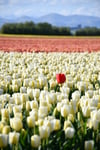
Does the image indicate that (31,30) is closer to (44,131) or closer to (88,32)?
(88,32)

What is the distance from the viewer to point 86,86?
4.52m

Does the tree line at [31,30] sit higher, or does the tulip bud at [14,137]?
the tree line at [31,30]

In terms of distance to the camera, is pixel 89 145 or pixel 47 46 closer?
pixel 89 145

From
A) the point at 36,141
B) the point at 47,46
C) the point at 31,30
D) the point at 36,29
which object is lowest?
the point at 47,46

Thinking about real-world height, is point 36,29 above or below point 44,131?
above

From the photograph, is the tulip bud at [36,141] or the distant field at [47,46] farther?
the distant field at [47,46]

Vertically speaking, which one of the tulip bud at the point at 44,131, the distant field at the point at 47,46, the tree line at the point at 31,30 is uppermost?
the tree line at the point at 31,30

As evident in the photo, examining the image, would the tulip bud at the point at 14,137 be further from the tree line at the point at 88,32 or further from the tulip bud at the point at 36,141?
the tree line at the point at 88,32

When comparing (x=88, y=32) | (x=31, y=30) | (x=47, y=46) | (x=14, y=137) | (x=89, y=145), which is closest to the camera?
(x=14, y=137)

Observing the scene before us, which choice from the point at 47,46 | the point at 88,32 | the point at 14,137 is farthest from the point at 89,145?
the point at 88,32

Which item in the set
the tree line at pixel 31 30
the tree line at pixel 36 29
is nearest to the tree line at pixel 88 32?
the tree line at pixel 36 29

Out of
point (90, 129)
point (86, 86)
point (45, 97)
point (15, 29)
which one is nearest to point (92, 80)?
point (86, 86)

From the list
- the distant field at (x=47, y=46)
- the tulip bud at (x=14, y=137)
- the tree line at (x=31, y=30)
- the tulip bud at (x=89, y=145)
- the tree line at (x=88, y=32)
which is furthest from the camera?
the tree line at (x=88, y=32)

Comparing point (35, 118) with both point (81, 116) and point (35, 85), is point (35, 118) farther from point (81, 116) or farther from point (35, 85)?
point (35, 85)
